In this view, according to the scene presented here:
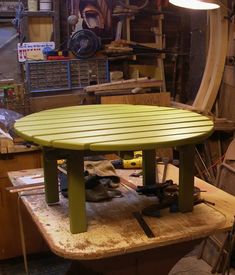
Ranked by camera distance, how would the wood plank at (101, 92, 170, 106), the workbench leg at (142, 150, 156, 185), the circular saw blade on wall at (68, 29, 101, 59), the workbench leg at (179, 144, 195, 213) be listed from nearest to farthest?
the workbench leg at (179, 144, 195, 213) → the workbench leg at (142, 150, 156, 185) → the wood plank at (101, 92, 170, 106) → the circular saw blade on wall at (68, 29, 101, 59)

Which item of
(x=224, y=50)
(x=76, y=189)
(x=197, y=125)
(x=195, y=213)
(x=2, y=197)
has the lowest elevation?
(x=2, y=197)

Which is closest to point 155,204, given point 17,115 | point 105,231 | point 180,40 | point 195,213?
point 195,213

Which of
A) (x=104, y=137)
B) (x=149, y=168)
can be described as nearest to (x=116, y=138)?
(x=104, y=137)

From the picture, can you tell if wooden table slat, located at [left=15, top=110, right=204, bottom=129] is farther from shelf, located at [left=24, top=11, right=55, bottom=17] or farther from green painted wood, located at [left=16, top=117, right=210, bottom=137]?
shelf, located at [left=24, top=11, right=55, bottom=17]

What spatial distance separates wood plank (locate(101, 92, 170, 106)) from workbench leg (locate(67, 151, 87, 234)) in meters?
1.74

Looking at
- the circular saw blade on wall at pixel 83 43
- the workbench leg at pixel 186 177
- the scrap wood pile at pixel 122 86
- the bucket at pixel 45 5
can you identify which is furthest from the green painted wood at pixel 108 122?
the bucket at pixel 45 5

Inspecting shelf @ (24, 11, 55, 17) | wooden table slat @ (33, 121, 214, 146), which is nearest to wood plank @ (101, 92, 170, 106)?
shelf @ (24, 11, 55, 17)

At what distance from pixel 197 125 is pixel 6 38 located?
7.60 feet

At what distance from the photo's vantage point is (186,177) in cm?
150

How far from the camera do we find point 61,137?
4.35 feet

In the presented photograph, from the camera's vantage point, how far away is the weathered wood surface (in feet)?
4.21

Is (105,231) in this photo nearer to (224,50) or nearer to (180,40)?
(224,50)

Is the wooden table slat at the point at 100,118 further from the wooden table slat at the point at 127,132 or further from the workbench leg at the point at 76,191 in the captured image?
the workbench leg at the point at 76,191

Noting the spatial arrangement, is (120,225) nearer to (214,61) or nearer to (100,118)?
(100,118)
